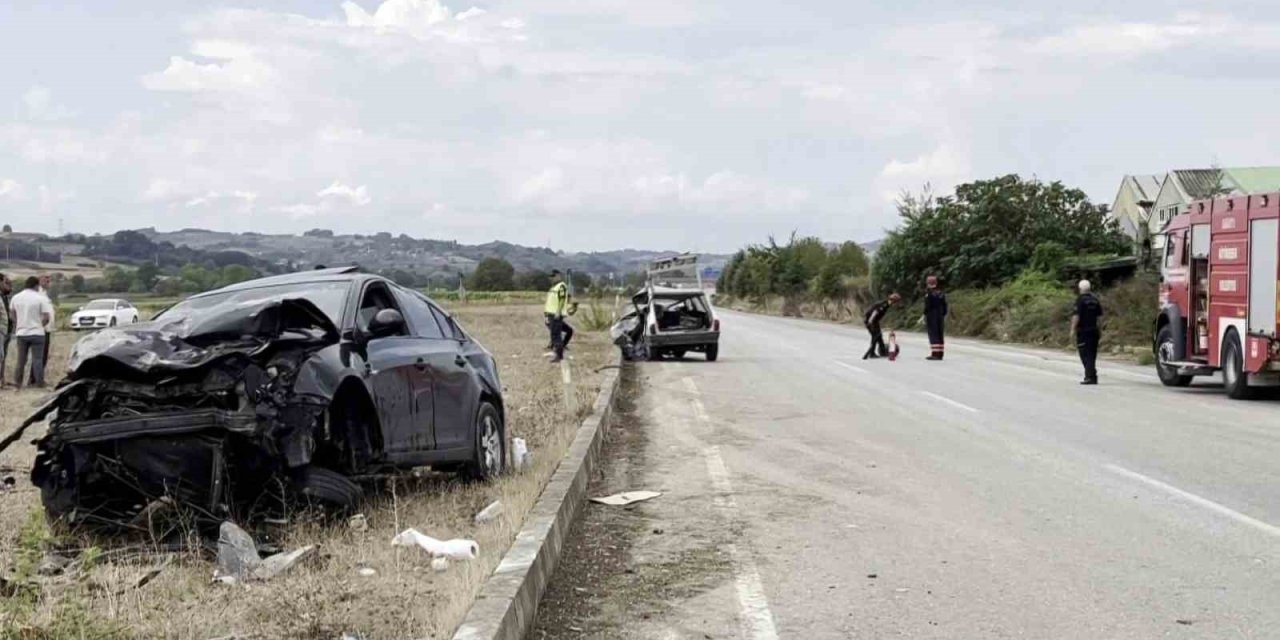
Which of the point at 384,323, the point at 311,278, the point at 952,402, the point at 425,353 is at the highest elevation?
the point at 311,278

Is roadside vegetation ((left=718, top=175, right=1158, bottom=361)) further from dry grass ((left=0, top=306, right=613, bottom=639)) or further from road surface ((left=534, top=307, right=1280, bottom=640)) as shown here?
dry grass ((left=0, top=306, right=613, bottom=639))

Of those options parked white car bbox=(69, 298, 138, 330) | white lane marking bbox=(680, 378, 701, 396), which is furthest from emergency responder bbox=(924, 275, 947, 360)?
parked white car bbox=(69, 298, 138, 330)

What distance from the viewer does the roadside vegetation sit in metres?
39.5

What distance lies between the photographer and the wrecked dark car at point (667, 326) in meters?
A: 29.5

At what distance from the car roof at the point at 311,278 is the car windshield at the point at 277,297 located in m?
0.08

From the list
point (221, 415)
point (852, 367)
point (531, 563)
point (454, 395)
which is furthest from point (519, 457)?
point (852, 367)

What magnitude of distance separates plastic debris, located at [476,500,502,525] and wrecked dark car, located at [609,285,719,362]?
809 inches

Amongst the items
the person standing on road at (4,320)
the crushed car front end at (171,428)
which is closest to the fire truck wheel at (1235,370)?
the crushed car front end at (171,428)

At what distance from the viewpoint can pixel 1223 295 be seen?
1991 cm

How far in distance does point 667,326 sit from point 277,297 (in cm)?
2146

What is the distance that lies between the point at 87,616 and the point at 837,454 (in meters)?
8.44

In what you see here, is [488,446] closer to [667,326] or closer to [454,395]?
[454,395]

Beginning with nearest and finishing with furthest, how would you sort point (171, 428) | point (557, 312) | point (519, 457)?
point (171, 428), point (519, 457), point (557, 312)

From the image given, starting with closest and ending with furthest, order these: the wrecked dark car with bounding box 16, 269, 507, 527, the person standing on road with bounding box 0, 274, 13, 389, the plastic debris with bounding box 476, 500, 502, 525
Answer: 1. the wrecked dark car with bounding box 16, 269, 507, 527
2. the plastic debris with bounding box 476, 500, 502, 525
3. the person standing on road with bounding box 0, 274, 13, 389
